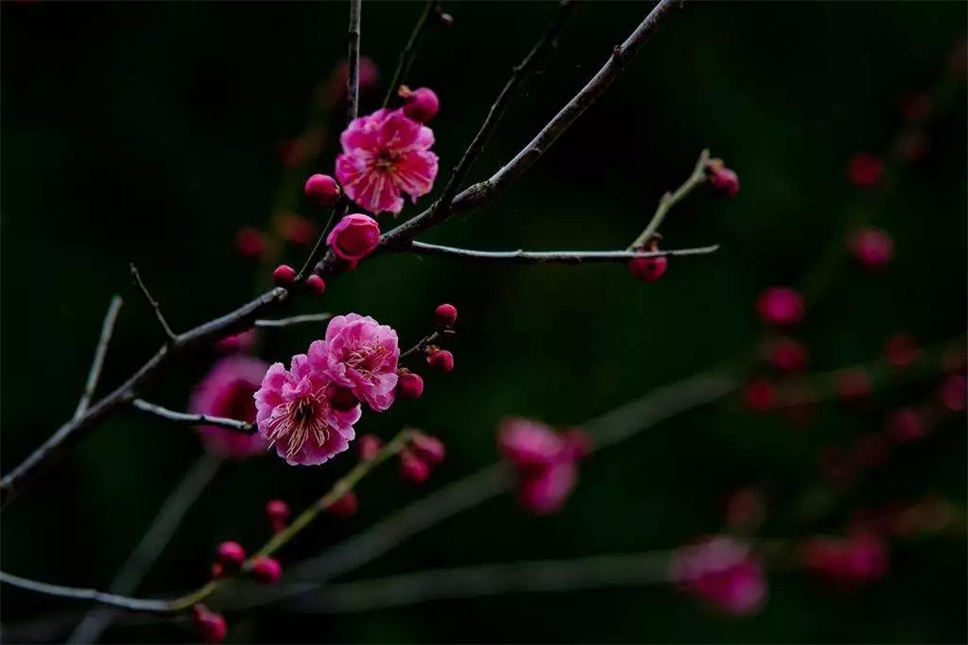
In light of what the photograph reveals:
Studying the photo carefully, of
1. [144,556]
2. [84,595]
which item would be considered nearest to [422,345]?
[84,595]

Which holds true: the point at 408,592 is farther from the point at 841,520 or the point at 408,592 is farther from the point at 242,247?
the point at 841,520

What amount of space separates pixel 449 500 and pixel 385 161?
985mm

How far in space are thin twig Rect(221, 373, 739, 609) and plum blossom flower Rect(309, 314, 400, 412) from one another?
72 cm

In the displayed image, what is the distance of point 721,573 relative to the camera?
5.12 feet

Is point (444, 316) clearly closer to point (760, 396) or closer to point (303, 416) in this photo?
point (303, 416)

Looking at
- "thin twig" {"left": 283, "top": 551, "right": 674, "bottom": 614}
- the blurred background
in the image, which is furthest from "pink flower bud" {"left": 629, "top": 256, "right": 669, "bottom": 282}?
"thin twig" {"left": 283, "top": 551, "right": 674, "bottom": 614}

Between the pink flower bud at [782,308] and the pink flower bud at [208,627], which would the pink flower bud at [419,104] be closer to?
the pink flower bud at [208,627]

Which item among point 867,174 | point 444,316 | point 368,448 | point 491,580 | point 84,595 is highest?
point 867,174

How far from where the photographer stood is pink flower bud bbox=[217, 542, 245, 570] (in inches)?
26.9

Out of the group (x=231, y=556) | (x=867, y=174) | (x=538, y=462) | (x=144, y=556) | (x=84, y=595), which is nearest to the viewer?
(x=84, y=595)

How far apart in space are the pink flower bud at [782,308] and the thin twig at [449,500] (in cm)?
12

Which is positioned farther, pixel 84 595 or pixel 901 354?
pixel 901 354

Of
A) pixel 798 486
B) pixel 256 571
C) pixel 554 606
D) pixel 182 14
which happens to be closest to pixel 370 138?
pixel 256 571

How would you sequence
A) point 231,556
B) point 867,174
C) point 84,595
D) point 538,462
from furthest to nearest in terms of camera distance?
point 867,174 < point 538,462 < point 231,556 < point 84,595
